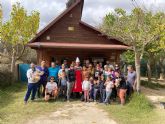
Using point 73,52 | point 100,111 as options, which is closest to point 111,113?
point 100,111

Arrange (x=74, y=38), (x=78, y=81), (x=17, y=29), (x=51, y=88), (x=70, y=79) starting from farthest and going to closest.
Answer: (x=17, y=29) → (x=74, y=38) → (x=78, y=81) → (x=70, y=79) → (x=51, y=88)

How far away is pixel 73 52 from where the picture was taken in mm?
21031

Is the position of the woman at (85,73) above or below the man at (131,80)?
above

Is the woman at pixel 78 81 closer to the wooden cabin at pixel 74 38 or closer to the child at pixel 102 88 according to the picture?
the child at pixel 102 88

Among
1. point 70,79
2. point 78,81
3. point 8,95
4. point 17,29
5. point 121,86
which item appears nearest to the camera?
point 121,86

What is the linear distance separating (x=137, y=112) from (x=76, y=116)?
2459 mm

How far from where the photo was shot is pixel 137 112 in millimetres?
13820

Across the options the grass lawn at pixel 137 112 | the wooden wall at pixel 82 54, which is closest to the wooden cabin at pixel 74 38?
the wooden wall at pixel 82 54

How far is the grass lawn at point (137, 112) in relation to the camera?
1246cm

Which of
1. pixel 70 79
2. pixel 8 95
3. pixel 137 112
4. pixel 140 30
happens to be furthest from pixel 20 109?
pixel 140 30

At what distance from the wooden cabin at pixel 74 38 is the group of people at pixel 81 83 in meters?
4.38

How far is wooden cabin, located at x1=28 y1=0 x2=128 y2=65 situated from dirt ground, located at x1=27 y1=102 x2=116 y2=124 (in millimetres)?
6356

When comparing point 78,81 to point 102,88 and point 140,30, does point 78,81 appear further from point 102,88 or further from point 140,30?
point 140,30

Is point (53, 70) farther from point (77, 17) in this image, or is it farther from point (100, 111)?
point (77, 17)
